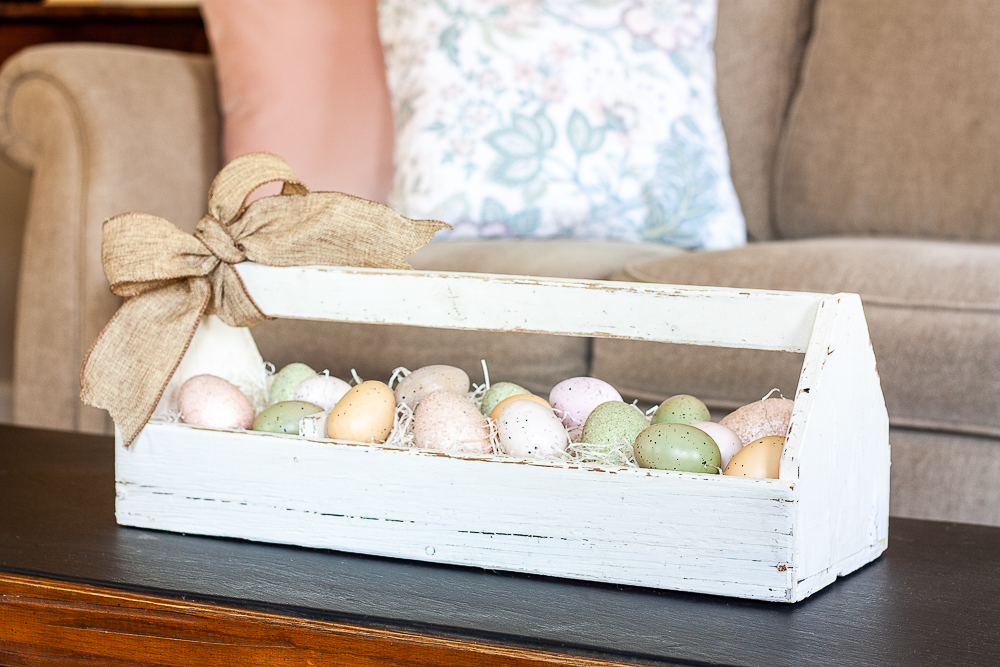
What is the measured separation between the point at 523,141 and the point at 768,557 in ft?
3.56

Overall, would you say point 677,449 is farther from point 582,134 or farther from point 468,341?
point 582,134

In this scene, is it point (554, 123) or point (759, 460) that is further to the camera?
point (554, 123)

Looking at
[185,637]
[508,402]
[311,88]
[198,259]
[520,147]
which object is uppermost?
[311,88]

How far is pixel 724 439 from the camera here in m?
0.70

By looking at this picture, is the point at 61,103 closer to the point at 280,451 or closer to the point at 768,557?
the point at 280,451

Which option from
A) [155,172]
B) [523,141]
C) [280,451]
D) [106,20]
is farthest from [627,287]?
[106,20]

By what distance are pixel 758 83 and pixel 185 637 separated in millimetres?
1572

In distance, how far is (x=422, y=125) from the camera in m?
1.59

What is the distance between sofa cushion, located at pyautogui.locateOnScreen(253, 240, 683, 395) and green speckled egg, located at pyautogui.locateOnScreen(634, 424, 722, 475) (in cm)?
66

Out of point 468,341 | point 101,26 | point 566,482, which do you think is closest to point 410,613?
point 566,482

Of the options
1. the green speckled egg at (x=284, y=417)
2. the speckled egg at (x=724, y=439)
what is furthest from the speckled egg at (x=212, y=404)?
the speckled egg at (x=724, y=439)

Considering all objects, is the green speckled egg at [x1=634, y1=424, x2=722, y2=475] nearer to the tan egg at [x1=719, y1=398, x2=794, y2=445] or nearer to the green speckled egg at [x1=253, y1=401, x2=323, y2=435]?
the tan egg at [x1=719, y1=398, x2=794, y2=445]

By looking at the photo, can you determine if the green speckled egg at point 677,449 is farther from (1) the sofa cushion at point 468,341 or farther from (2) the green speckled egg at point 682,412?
(1) the sofa cushion at point 468,341

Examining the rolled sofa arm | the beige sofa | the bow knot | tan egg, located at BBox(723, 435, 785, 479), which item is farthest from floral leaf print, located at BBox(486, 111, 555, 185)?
tan egg, located at BBox(723, 435, 785, 479)
